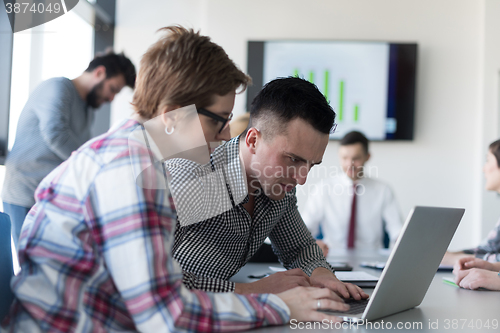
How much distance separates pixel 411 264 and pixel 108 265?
0.64 m

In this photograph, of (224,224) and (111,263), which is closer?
(111,263)

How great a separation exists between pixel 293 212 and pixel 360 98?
7.61 ft

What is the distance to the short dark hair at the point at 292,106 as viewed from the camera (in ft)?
4.60

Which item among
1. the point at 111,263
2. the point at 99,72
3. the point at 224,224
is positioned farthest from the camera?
the point at 99,72

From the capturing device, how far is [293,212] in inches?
64.1

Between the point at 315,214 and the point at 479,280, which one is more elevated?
the point at 479,280

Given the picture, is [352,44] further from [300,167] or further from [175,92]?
[175,92]

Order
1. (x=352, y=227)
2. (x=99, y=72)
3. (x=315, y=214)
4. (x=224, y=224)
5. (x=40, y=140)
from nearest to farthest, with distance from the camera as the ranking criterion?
(x=224, y=224) < (x=40, y=140) < (x=99, y=72) < (x=352, y=227) < (x=315, y=214)

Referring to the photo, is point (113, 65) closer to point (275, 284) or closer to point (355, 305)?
point (275, 284)


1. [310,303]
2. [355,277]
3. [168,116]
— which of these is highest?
[168,116]

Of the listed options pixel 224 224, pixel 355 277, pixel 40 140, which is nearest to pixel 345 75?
pixel 40 140

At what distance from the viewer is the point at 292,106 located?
142 cm

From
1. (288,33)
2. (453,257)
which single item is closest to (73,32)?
(288,33)

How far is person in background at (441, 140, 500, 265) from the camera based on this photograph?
1875 millimetres
